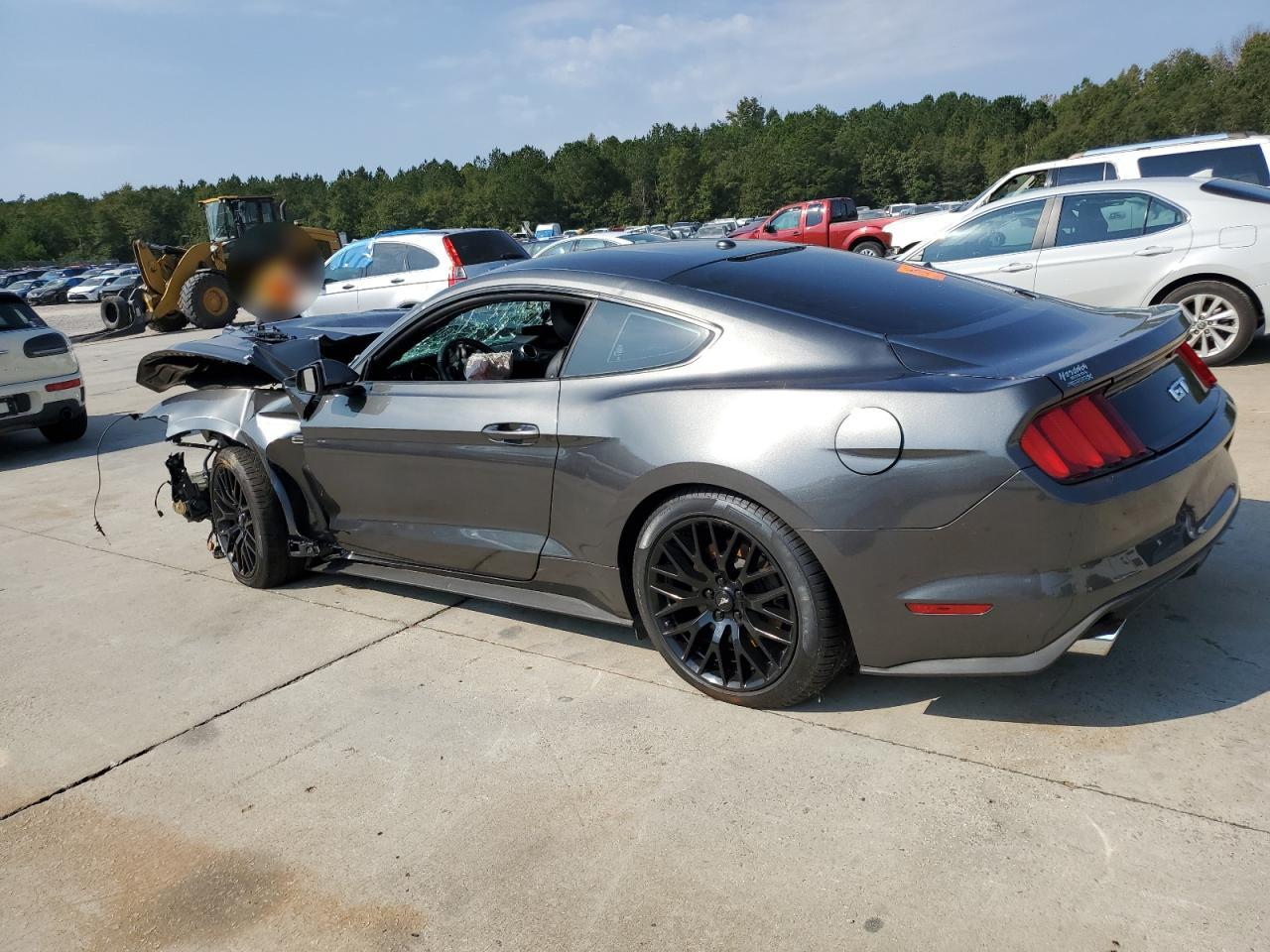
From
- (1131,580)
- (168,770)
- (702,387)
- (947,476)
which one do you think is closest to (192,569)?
(168,770)

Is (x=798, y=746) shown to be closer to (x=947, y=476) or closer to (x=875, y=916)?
(x=875, y=916)

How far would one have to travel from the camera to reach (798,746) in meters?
3.13

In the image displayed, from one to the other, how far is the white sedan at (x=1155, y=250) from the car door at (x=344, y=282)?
8431mm

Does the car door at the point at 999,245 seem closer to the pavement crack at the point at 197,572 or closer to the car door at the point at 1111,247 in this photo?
the car door at the point at 1111,247

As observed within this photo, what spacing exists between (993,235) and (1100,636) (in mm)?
6446

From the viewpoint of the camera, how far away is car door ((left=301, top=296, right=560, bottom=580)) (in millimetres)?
3740

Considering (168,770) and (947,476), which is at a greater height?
(947,476)

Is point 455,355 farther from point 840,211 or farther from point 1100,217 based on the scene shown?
point 840,211

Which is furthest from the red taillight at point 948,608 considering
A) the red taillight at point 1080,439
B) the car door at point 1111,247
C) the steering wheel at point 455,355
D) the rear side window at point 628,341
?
the car door at point 1111,247

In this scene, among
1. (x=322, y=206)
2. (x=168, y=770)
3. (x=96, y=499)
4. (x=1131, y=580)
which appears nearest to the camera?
(x=1131, y=580)

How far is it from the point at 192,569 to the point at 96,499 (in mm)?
2241

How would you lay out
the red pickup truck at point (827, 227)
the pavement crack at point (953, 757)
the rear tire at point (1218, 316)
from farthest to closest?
the red pickup truck at point (827, 227), the rear tire at point (1218, 316), the pavement crack at point (953, 757)

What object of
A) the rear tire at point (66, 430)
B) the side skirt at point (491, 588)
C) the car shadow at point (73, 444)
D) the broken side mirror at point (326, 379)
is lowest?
the car shadow at point (73, 444)

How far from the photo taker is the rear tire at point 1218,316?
756 centimetres
